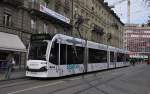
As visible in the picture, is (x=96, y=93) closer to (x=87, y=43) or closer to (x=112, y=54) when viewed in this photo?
(x=87, y=43)

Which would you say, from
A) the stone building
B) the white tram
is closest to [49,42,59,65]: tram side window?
the white tram

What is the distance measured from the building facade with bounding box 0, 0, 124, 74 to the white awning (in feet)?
1.10

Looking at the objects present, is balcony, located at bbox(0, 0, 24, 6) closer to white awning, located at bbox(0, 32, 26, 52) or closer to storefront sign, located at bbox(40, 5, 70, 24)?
white awning, located at bbox(0, 32, 26, 52)

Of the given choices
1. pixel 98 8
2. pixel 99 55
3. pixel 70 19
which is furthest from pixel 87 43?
pixel 98 8

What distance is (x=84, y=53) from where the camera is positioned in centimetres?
2722

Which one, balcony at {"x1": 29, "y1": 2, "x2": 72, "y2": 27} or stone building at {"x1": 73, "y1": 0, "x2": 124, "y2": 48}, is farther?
stone building at {"x1": 73, "y1": 0, "x2": 124, "y2": 48}

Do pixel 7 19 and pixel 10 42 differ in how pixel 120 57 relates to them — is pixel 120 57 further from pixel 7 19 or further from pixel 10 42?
pixel 10 42

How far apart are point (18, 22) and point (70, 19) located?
16.6 meters

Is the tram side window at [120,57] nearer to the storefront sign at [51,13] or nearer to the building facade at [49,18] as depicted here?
the building facade at [49,18]

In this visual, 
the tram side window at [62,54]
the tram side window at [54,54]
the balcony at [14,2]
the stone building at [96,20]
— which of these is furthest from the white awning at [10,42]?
the stone building at [96,20]

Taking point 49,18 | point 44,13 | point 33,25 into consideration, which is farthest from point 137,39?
point 33,25

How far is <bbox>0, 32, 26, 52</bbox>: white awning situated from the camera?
88.9ft

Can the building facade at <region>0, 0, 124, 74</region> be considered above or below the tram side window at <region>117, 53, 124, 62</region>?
above

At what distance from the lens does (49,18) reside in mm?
38750
